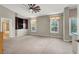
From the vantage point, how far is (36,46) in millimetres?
3377

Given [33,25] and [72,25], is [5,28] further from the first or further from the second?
[72,25]

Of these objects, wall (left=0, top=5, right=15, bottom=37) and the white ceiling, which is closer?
the white ceiling

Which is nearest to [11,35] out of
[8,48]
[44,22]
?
[8,48]

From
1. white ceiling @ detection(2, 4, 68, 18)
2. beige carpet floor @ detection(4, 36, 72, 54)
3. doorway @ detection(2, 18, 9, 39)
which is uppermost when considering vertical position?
white ceiling @ detection(2, 4, 68, 18)

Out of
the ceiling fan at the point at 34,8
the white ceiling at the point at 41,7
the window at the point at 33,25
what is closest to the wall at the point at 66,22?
the white ceiling at the point at 41,7

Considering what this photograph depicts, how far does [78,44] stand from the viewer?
308cm

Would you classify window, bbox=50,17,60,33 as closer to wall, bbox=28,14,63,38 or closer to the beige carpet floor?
wall, bbox=28,14,63,38

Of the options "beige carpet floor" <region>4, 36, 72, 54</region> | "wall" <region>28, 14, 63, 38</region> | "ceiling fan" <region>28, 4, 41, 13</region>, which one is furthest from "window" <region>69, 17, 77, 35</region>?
"ceiling fan" <region>28, 4, 41, 13</region>

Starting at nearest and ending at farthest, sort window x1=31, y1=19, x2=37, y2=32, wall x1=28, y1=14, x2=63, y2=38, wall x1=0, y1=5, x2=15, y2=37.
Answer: wall x1=0, y1=5, x2=15, y2=37
wall x1=28, y1=14, x2=63, y2=38
window x1=31, y1=19, x2=37, y2=32

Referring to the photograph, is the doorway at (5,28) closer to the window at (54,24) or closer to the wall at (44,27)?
the wall at (44,27)

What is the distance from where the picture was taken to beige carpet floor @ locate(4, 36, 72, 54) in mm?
3201

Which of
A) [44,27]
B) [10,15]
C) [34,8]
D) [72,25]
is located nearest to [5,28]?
[10,15]

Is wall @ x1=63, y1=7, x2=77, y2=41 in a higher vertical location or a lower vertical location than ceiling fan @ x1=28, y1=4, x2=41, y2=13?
lower
